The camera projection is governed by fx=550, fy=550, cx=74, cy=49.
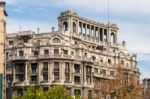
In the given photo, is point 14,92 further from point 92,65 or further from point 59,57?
point 92,65

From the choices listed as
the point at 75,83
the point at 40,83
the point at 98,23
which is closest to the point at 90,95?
the point at 75,83

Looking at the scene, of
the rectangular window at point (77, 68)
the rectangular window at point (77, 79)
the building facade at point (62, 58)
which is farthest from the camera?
the rectangular window at point (77, 68)

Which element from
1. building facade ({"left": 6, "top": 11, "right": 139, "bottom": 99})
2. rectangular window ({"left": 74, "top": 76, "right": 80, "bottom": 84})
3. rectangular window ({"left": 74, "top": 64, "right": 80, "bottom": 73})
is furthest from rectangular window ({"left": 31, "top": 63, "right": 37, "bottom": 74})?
rectangular window ({"left": 74, "top": 76, "right": 80, "bottom": 84})

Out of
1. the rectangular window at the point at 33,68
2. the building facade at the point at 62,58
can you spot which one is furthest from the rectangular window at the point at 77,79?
the rectangular window at the point at 33,68

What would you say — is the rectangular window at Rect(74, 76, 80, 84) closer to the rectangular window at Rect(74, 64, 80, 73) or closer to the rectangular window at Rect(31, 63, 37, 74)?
the rectangular window at Rect(74, 64, 80, 73)

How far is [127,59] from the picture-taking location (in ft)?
564

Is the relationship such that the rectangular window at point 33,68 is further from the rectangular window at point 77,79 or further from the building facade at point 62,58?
the rectangular window at point 77,79

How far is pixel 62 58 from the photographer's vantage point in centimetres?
14512

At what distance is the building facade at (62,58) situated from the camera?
146m

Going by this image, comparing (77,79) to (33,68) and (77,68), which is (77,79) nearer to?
(77,68)

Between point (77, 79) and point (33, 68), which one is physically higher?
point (33, 68)

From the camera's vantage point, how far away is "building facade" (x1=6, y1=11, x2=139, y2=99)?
477 ft

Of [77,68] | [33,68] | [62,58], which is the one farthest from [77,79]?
[33,68]

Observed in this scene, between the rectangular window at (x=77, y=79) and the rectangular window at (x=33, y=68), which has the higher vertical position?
the rectangular window at (x=33, y=68)
